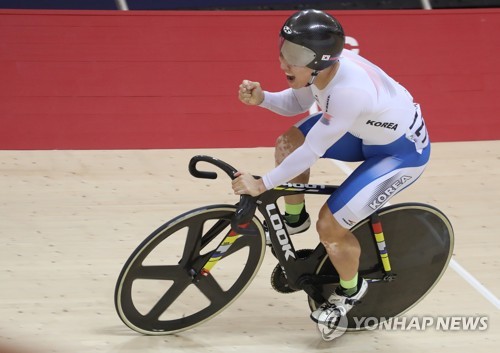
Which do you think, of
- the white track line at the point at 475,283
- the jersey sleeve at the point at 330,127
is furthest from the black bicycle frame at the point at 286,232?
the white track line at the point at 475,283

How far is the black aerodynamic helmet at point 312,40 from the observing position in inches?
164

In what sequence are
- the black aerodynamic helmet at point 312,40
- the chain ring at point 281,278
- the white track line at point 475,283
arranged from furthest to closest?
the white track line at point 475,283
the chain ring at point 281,278
the black aerodynamic helmet at point 312,40

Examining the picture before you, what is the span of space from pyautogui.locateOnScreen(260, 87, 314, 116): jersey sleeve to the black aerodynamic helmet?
0.50 meters

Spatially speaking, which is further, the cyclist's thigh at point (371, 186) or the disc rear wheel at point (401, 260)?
the disc rear wheel at point (401, 260)

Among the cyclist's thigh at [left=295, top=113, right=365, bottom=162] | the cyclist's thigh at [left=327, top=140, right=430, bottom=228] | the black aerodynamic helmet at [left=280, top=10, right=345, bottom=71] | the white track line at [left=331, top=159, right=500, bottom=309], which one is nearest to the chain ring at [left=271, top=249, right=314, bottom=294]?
the cyclist's thigh at [left=327, top=140, right=430, bottom=228]

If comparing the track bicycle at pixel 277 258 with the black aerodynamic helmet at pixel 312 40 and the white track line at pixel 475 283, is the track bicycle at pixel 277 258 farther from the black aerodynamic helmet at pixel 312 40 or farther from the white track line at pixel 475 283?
the black aerodynamic helmet at pixel 312 40

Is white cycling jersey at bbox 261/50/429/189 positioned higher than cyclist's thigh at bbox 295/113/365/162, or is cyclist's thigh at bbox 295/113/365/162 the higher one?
white cycling jersey at bbox 261/50/429/189

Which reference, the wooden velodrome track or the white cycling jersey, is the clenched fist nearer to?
the white cycling jersey

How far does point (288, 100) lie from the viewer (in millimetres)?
4770

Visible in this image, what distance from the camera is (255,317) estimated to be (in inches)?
201

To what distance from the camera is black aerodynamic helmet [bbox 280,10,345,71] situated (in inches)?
164

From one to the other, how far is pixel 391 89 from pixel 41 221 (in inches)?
106

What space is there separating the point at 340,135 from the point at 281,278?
3.22 ft

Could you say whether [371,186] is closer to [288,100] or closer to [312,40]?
[288,100]
